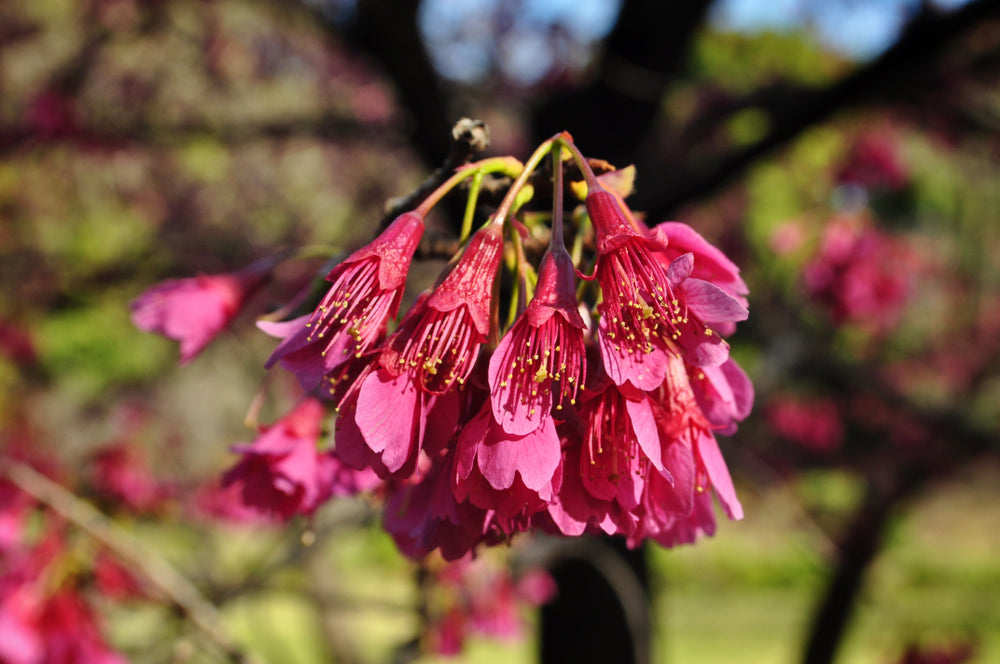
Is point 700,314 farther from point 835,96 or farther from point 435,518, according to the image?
point 835,96

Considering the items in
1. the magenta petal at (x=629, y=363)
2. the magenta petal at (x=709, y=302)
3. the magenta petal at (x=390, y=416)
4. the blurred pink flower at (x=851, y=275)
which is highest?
the magenta petal at (x=709, y=302)

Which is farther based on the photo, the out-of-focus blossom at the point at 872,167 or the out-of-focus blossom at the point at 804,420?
the out-of-focus blossom at the point at 804,420

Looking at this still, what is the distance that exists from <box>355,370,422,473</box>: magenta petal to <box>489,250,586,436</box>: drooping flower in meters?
0.08

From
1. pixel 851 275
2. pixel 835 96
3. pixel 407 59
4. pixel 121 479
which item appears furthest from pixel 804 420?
pixel 121 479

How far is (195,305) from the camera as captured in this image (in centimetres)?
121

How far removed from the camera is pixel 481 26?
6.49 m

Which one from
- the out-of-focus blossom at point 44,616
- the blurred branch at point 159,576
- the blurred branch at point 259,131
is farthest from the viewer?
the blurred branch at point 259,131

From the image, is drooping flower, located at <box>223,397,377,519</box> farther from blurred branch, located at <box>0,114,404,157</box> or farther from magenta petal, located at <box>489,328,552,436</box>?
blurred branch, located at <box>0,114,404,157</box>

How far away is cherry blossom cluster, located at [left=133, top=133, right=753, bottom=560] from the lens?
0.70 m

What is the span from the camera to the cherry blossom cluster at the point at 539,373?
2.31 feet

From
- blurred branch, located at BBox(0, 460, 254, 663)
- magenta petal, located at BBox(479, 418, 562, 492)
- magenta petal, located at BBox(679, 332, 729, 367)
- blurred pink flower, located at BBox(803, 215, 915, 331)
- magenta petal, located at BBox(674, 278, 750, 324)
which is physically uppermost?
magenta petal, located at BBox(674, 278, 750, 324)

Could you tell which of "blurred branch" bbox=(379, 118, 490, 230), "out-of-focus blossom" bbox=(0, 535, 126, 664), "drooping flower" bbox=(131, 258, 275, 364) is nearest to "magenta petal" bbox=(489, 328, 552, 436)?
"blurred branch" bbox=(379, 118, 490, 230)

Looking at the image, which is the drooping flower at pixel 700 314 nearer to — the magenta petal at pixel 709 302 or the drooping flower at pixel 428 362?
the magenta petal at pixel 709 302

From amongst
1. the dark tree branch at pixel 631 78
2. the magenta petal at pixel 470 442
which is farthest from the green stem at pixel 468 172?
the dark tree branch at pixel 631 78
